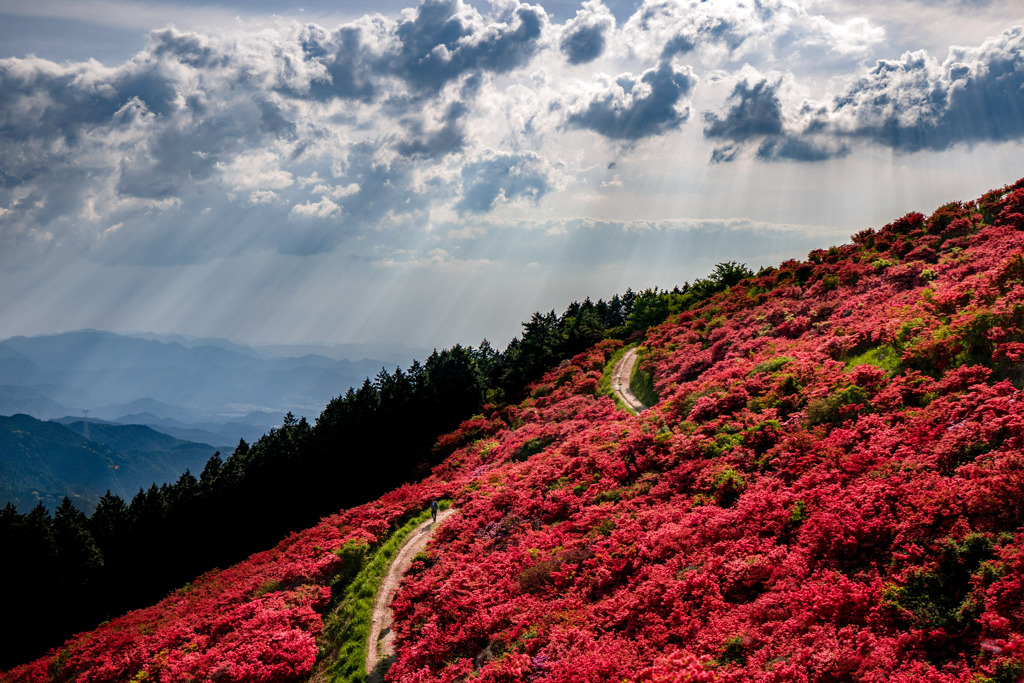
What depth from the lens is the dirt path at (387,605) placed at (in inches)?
631

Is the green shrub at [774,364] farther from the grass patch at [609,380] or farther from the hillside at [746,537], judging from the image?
the grass patch at [609,380]

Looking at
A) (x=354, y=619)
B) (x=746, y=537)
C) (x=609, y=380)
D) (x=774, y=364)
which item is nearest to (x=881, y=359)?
(x=774, y=364)

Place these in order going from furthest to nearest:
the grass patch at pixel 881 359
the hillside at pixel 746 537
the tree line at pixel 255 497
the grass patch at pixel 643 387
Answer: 1. the tree line at pixel 255 497
2. the grass patch at pixel 643 387
3. the grass patch at pixel 881 359
4. the hillside at pixel 746 537

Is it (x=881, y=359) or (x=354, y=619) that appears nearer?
(x=354, y=619)

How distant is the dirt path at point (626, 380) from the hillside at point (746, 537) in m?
3.69

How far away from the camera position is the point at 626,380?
38156mm

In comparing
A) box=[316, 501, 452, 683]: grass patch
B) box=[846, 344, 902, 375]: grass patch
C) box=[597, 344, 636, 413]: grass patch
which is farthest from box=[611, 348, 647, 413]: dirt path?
box=[316, 501, 452, 683]: grass patch

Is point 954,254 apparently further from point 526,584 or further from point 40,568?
point 40,568

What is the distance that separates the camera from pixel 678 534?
1420 centimetres

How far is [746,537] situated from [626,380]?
25.4 metres

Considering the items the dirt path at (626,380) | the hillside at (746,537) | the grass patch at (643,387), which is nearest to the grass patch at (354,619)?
the hillside at (746,537)

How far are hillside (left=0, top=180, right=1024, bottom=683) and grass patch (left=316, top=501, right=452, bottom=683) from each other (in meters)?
0.14

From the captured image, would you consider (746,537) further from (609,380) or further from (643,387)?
(609,380)

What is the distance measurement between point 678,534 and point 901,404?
7.72 metres
